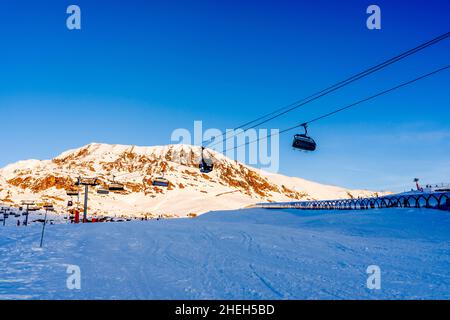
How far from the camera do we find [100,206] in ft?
340

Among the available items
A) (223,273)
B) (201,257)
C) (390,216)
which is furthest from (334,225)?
(223,273)

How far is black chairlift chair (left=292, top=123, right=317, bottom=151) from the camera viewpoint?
15.6 metres

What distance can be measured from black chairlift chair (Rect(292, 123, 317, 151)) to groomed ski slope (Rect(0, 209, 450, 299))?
426 cm

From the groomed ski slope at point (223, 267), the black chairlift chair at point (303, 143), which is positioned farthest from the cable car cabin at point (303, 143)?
the groomed ski slope at point (223, 267)

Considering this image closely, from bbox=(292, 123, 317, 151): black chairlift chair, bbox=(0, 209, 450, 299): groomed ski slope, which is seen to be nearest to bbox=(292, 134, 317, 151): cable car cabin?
bbox=(292, 123, 317, 151): black chairlift chair

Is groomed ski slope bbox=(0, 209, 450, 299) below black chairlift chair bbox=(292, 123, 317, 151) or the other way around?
below

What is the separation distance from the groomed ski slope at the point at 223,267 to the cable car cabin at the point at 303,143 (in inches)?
168

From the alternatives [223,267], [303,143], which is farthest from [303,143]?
[223,267]

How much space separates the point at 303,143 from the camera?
1562 cm

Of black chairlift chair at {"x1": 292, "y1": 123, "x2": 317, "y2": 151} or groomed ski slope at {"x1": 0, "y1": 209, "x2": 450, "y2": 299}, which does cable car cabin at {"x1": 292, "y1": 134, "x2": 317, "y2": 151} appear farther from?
groomed ski slope at {"x1": 0, "y1": 209, "x2": 450, "y2": 299}

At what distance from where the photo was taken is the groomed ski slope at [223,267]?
6.54 metres

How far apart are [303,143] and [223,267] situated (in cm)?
882

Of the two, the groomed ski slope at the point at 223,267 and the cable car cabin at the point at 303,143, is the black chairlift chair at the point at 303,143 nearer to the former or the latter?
the cable car cabin at the point at 303,143
